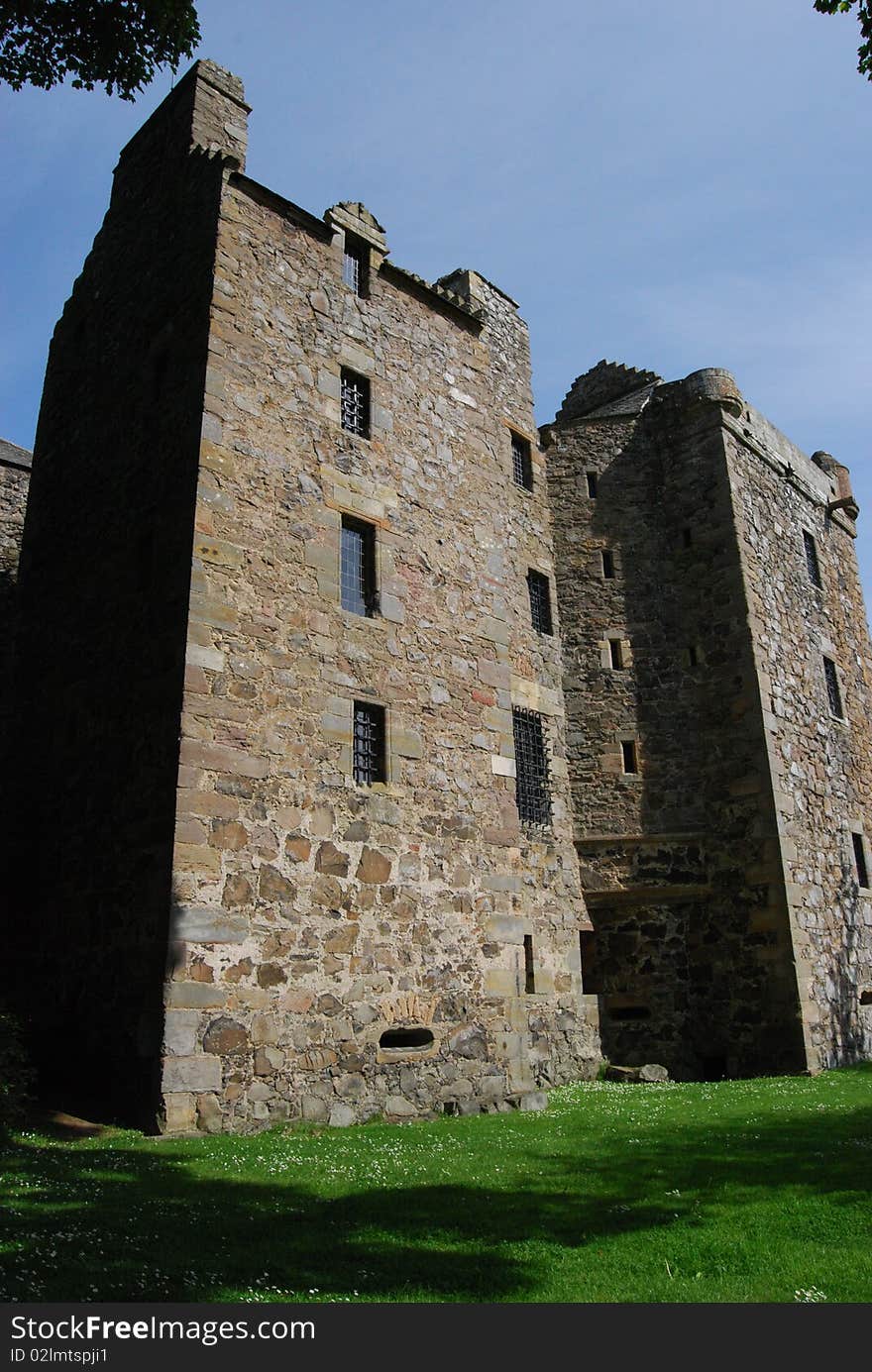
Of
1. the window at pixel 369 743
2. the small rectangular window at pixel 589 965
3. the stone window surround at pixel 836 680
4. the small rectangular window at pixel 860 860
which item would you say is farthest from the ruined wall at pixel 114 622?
the small rectangular window at pixel 860 860

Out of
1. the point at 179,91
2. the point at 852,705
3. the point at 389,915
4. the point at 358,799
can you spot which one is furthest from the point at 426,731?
the point at 852,705

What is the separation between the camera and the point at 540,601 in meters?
17.1

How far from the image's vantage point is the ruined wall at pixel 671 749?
1550 centimetres

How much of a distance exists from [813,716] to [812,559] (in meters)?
4.08

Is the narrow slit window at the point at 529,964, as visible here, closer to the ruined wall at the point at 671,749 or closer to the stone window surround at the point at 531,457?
the ruined wall at the point at 671,749

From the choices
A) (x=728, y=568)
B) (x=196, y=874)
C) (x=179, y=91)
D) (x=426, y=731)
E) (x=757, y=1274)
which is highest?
(x=179, y=91)

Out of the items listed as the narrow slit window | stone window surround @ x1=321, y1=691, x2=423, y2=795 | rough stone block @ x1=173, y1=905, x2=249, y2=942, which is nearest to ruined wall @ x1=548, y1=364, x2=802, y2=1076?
the narrow slit window

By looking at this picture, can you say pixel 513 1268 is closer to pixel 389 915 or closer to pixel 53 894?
pixel 389 915

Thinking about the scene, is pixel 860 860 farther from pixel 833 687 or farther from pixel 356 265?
pixel 356 265

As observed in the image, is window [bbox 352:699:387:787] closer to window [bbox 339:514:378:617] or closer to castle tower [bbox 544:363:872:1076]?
window [bbox 339:514:378:617]

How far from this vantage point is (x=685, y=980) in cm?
1576

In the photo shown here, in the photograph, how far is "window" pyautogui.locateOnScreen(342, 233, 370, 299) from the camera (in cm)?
A: 1377

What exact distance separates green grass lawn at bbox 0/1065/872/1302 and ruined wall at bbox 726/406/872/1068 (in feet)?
21.1

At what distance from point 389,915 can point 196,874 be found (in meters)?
2.61
